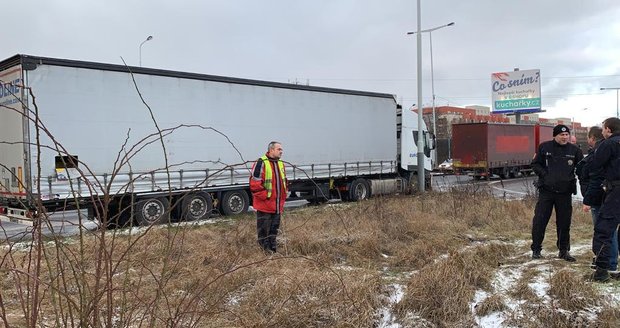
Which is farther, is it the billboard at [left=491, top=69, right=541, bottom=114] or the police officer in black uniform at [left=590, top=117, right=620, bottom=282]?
the billboard at [left=491, top=69, right=541, bottom=114]

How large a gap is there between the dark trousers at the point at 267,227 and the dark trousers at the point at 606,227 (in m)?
3.48

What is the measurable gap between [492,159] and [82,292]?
1026 inches

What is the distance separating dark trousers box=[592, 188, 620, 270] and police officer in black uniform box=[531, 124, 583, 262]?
0.85m

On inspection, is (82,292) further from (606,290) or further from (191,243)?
(191,243)

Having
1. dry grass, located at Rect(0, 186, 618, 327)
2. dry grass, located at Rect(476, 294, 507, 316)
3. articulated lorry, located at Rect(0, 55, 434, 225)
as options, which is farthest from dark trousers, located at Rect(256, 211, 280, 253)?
dry grass, located at Rect(476, 294, 507, 316)

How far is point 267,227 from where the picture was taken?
251 inches

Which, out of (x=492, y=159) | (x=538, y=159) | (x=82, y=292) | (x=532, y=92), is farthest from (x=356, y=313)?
Answer: (x=532, y=92)

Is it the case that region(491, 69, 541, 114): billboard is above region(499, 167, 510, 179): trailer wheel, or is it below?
above

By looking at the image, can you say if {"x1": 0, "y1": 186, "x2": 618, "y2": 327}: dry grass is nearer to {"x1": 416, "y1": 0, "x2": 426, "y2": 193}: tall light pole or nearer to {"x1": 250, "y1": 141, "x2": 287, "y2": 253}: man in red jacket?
{"x1": 250, "y1": 141, "x2": 287, "y2": 253}: man in red jacket

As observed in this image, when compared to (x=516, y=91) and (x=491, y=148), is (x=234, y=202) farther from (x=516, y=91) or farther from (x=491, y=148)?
(x=516, y=91)

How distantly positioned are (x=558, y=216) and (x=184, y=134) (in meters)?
7.53

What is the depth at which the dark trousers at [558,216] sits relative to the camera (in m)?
5.61

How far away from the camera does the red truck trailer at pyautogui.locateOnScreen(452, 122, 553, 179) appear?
1005 inches

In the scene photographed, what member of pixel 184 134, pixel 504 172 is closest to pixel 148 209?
pixel 184 134
